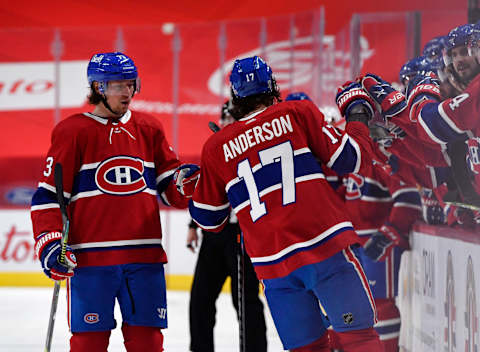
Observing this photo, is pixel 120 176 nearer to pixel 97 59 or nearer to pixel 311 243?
pixel 97 59

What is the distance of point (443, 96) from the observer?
248 centimetres

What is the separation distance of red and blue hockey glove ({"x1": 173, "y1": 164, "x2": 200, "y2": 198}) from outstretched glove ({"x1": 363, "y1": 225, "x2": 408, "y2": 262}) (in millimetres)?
1187

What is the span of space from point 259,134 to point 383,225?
143cm

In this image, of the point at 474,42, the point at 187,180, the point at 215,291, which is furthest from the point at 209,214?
the point at 215,291

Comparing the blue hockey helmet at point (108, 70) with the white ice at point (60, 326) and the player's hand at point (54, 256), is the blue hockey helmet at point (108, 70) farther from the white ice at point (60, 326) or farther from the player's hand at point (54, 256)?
the white ice at point (60, 326)

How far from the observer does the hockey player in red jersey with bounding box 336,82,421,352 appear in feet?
11.3

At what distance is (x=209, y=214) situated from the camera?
2.40 meters

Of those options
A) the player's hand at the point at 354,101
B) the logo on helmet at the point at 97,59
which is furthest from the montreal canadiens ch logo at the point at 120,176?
the player's hand at the point at 354,101

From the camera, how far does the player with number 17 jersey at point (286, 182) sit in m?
2.20

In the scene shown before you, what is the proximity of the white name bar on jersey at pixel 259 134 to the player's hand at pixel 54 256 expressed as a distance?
0.59 metres

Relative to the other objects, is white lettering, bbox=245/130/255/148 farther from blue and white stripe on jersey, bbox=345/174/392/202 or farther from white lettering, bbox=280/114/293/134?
blue and white stripe on jersey, bbox=345/174/392/202

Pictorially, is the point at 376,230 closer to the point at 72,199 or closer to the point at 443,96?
the point at 443,96

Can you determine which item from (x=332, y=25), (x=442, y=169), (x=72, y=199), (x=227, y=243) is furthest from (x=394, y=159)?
(x=332, y=25)

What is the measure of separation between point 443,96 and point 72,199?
1220mm
